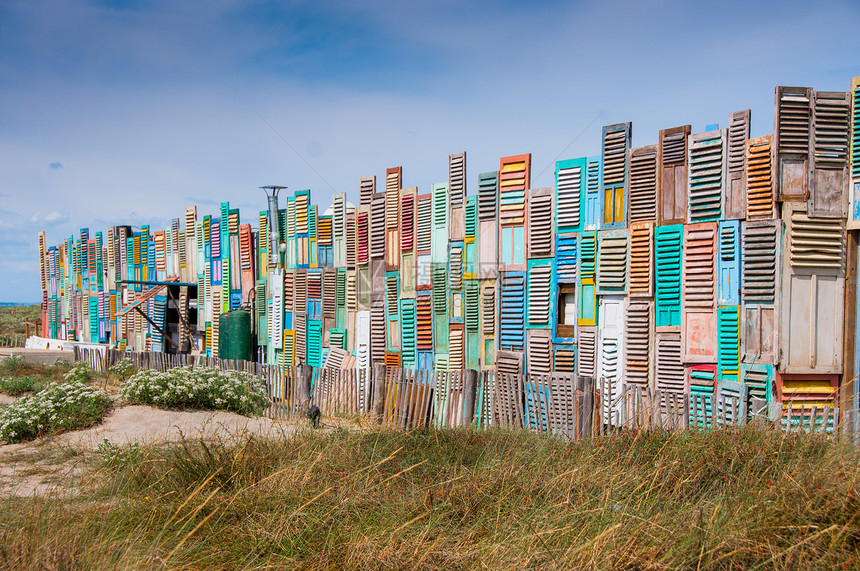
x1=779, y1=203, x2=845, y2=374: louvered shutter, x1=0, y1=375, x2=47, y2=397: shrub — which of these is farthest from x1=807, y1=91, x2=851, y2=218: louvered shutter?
x1=0, y1=375, x2=47, y2=397: shrub

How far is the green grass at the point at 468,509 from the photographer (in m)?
3.94

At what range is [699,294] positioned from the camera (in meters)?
9.73

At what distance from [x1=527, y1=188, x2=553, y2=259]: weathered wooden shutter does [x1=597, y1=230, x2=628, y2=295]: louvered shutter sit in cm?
95

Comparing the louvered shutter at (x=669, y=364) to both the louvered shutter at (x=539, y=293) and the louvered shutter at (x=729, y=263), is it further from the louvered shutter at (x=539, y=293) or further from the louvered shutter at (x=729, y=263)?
the louvered shutter at (x=539, y=293)

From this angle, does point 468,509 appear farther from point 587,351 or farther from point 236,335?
point 236,335

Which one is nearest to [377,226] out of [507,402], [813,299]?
[507,402]

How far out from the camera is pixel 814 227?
899 cm

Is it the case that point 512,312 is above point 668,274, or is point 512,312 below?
below

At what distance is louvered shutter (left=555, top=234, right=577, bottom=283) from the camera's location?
1102 centimetres

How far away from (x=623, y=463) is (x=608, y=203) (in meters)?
5.81

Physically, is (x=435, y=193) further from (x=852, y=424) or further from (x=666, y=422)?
(x=852, y=424)

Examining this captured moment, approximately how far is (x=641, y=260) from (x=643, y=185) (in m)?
1.15

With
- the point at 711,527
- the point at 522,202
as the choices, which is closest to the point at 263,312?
the point at 522,202

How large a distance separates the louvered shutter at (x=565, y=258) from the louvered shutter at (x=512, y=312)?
0.71 m
